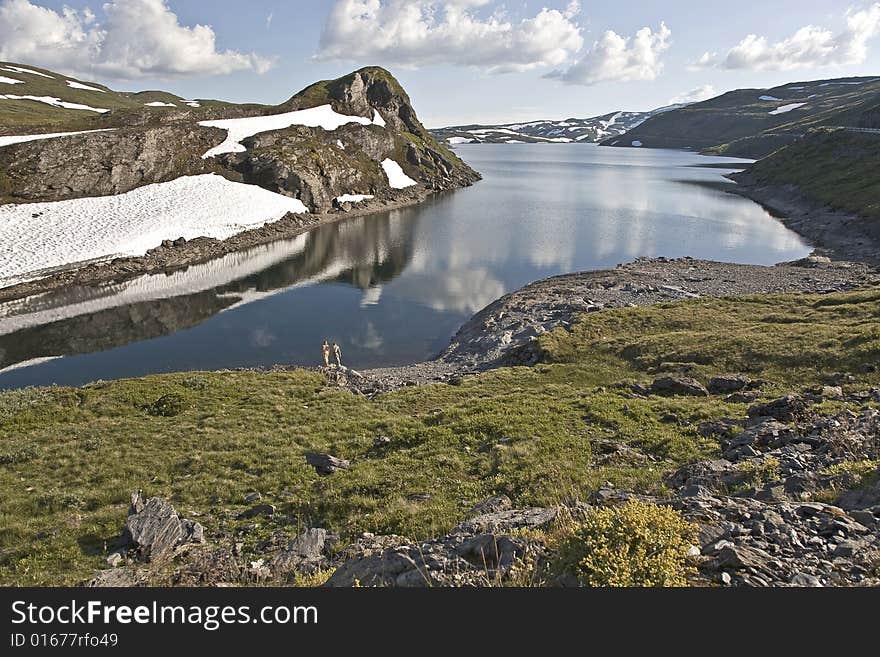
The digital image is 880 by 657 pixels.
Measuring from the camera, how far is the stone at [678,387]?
21.7 metres

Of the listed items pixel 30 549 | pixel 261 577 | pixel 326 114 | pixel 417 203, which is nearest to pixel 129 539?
pixel 30 549

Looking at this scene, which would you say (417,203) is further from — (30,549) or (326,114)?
(30,549)

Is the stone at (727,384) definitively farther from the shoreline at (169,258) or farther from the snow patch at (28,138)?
the snow patch at (28,138)

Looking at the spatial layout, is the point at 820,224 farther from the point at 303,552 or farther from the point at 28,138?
the point at 28,138

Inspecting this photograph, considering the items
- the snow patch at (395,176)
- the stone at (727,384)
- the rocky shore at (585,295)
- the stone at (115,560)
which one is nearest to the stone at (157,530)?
the stone at (115,560)

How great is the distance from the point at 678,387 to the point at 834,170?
10492 cm

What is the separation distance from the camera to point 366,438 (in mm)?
18641

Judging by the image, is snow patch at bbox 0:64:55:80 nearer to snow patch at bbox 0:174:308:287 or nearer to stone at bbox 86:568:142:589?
snow patch at bbox 0:174:308:287

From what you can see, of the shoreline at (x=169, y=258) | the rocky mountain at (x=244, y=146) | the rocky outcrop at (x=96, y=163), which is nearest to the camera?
the shoreline at (x=169, y=258)

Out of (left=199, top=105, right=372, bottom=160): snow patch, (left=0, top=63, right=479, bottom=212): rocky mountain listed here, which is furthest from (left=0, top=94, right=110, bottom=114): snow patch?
(left=199, top=105, right=372, bottom=160): snow patch

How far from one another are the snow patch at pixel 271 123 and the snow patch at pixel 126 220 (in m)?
12.2

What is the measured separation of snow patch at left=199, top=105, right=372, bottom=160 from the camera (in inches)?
3546

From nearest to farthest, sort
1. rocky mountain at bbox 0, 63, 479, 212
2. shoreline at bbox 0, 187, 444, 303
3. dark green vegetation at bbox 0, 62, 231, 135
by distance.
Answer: shoreline at bbox 0, 187, 444, 303 < rocky mountain at bbox 0, 63, 479, 212 < dark green vegetation at bbox 0, 62, 231, 135

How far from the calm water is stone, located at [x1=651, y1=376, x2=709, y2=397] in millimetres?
18450
